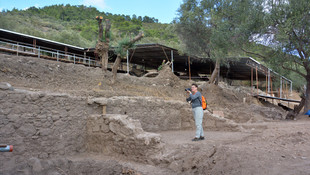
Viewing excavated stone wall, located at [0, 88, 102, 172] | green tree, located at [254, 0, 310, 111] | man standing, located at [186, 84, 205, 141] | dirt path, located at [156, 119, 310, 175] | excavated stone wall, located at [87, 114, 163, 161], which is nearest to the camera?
dirt path, located at [156, 119, 310, 175]

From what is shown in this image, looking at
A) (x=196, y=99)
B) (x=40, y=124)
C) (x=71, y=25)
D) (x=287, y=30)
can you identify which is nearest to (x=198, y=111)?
(x=196, y=99)

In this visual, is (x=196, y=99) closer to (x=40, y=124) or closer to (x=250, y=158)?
(x=250, y=158)

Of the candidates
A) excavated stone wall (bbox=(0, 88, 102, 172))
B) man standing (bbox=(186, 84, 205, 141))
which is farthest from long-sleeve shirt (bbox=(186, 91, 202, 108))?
excavated stone wall (bbox=(0, 88, 102, 172))

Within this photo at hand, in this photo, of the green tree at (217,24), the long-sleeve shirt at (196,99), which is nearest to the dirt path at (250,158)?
the long-sleeve shirt at (196,99)

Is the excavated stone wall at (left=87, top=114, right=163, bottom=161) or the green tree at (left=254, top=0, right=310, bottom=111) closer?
the excavated stone wall at (left=87, top=114, right=163, bottom=161)

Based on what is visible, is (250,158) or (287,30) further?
(287,30)

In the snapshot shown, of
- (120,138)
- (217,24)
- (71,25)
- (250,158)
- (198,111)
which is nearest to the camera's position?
(250,158)

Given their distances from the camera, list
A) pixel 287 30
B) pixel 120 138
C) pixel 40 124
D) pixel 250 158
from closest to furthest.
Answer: pixel 250 158 < pixel 40 124 < pixel 120 138 < pixel 287 30

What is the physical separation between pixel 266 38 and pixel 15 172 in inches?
521

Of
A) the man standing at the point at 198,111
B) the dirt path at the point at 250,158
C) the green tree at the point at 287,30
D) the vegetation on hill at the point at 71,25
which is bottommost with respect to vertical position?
the dirt path at the point at 250,158

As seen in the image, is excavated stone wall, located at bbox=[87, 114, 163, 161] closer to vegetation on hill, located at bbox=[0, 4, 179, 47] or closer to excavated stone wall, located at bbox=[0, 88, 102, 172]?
excavated stone wall, located at bbox=[0, 88, 102, 172]

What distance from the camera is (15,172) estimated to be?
14.2 feet

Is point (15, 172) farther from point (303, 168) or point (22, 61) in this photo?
point (22, 61)

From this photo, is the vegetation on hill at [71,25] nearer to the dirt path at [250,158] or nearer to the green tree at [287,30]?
the green tree at [287,30]
